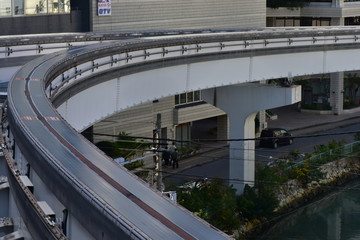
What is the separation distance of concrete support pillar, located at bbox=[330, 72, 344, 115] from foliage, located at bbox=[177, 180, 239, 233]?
26.4 meters

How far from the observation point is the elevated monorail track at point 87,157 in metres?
10.5

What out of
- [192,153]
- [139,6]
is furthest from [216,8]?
[192,153]

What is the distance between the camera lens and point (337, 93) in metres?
58.8

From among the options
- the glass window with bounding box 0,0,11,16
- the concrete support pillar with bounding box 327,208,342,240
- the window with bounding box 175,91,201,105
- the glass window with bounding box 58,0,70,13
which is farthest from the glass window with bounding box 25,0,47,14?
the concrete support pillar with bounding box 327,208,342,240

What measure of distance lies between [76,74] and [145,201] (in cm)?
1354

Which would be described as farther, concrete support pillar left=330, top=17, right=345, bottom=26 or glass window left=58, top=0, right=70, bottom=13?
concrete support pillar left=330, top=17, right=345, bottom=26

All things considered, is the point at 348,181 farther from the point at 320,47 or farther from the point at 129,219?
the point at 129,219

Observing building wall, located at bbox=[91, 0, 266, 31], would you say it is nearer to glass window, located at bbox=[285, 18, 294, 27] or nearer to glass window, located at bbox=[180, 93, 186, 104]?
glass window, located at bbox=[180, 93, 186, 104]

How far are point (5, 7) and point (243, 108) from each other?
10893 mm

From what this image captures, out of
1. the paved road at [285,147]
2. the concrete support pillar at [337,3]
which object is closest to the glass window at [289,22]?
the concrete support pillar at [337,3]

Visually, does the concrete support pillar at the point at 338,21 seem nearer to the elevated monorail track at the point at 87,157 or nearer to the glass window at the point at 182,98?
the glass window at the point at 182,98

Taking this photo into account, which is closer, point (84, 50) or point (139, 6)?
point (84, 50)

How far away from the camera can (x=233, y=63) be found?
35031mm

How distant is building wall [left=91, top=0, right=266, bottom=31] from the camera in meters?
43.1
